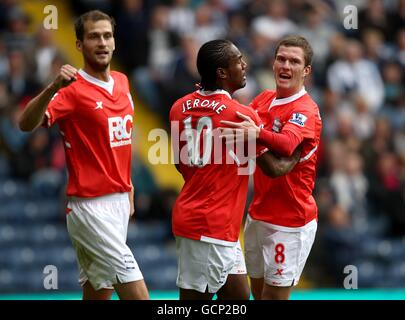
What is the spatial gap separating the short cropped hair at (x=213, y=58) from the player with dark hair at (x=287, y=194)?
2.00 feet

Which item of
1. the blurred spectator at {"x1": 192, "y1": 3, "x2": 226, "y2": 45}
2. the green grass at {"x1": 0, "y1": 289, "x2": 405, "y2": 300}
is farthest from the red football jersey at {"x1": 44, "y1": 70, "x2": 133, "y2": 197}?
the blurred spectator at {"x1": 192, "y1": 3, "x2": 226, "y2": 45}

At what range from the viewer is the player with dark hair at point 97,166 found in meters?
6.95

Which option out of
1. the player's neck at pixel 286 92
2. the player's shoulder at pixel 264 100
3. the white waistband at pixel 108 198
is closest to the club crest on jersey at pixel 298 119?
the player's neck at pixel 286 92

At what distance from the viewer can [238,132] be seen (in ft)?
21.5

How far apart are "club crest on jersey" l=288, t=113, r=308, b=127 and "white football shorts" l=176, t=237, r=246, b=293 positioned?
95 cm

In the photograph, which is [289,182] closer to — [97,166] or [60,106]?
[97,166]

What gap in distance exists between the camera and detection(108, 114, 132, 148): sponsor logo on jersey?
7035mm

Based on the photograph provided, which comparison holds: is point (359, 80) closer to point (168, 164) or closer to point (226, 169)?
point (168, 164)

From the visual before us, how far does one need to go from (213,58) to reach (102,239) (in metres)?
1.42

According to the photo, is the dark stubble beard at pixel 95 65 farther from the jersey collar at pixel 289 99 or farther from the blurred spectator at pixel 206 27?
the blurred spectator at pixel 206 27

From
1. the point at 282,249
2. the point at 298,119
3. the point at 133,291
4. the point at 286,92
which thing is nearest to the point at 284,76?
the point at 286,92

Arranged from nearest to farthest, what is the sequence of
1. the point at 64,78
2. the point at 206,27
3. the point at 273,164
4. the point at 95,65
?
the point at 64,78, the point at 273,164, the point at 95,65, the point at 206,27

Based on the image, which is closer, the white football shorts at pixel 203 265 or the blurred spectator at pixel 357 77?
the white football shorts at pixel 203 265

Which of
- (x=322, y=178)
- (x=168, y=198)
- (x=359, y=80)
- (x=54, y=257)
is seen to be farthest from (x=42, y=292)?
(x=359, y=80)
